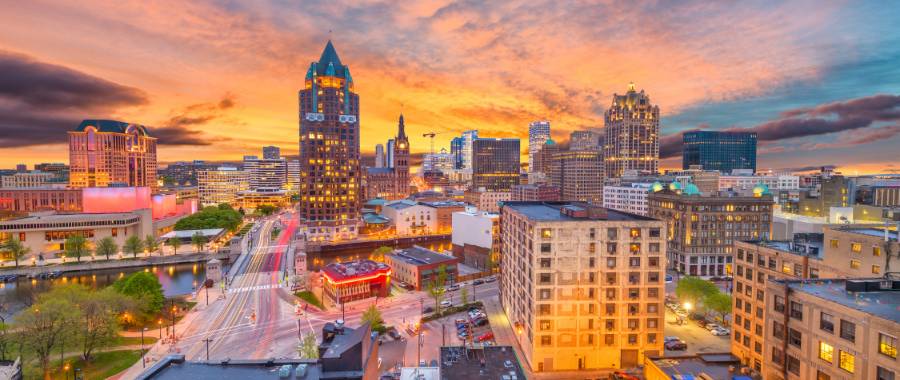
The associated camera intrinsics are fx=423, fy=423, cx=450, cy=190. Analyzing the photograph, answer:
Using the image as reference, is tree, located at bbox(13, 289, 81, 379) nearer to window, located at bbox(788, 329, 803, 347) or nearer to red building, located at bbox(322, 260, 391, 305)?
red building, located at bbox(322, 260, 391, 305)

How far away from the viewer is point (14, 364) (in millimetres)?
45375

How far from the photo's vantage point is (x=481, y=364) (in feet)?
131

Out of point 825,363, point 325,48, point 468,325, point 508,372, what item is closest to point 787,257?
point 825,363

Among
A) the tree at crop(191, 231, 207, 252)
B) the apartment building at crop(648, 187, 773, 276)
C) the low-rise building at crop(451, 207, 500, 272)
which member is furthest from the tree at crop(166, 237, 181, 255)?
the apartment building at crop(648, 187, 773, 276)

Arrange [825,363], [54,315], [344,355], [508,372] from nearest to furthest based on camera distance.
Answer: [344,355] → [825,363] → [508,372] → [54,315]

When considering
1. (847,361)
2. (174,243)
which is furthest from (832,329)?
(174,243)

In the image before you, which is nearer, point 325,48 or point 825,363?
point 825,363

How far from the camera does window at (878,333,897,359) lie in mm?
25138

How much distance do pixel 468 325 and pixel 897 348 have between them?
5074 cm

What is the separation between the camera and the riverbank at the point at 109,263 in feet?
370

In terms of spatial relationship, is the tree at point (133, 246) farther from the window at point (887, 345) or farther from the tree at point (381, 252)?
the window at point (887, 345)

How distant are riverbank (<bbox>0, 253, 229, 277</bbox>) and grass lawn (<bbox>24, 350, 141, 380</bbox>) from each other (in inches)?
3032

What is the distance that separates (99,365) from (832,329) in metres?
77.0

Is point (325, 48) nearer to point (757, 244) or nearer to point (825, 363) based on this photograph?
point (757, 244)
